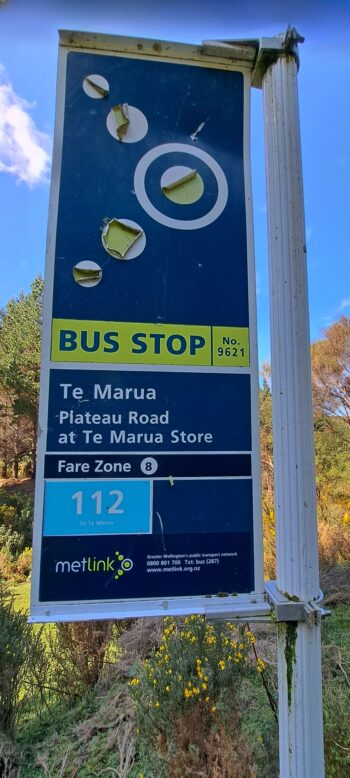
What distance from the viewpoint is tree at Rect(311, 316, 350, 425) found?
1173 centimetres

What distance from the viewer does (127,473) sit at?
1.18 m

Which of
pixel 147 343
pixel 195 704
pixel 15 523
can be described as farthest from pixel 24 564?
pixel 147 343

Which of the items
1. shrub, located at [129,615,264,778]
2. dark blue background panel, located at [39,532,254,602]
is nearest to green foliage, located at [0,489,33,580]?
shrub, located at [129,615,264,778]

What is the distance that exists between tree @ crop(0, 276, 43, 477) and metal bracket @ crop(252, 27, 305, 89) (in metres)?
13.2

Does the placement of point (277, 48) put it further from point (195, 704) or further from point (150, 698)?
point (150, 698)

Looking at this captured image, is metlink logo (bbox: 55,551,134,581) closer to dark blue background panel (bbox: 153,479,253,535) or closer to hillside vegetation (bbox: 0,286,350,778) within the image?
dark blue background panel (bbox: 153,479,253,535)

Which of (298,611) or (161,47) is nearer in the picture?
(298,611)

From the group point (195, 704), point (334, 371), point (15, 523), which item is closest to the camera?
point (195, 704)

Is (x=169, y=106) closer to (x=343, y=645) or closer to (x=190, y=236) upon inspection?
(x=190, y=236)

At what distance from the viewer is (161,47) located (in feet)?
4.28

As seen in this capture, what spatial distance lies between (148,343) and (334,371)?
38.9 ft

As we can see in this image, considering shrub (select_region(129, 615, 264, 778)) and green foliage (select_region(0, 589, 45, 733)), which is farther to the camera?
green foliage (select_region(0, 589, 45, 733))

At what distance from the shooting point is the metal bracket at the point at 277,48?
4.09 ft

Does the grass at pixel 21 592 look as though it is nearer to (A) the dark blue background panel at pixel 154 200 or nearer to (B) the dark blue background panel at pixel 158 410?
(B) the dark blue background panel at pixel 158 410
